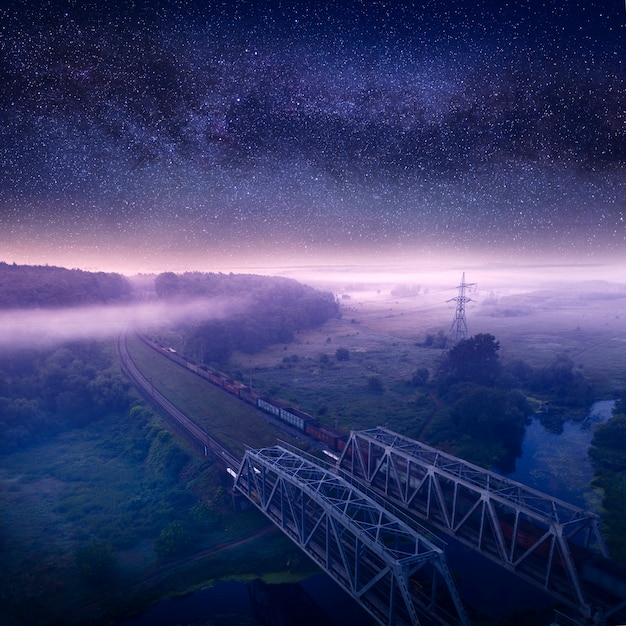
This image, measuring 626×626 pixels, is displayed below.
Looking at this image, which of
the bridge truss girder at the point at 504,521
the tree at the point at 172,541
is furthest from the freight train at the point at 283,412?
the tree at the point at 172,541

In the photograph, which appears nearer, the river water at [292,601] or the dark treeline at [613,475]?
the river water at [292,601]

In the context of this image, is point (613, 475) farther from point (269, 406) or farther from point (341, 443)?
point (269, 406)

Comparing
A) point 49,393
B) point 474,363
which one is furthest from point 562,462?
point 49,393

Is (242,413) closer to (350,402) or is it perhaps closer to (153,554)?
(350,402)

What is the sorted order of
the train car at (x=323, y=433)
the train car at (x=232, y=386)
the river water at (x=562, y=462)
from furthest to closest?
the train car at (x=232, y=386) → the train car at (x=323, y=433) → the river water at (x=562, y=462)

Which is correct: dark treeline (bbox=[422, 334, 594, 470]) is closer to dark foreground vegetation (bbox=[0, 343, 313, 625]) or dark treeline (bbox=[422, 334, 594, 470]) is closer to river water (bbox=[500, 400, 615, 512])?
river water (bbox=[500, 400, 615, 512])

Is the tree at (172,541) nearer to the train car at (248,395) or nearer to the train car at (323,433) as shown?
the train car at (323,433)

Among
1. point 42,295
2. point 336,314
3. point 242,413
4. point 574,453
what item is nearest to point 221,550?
point 242,413
